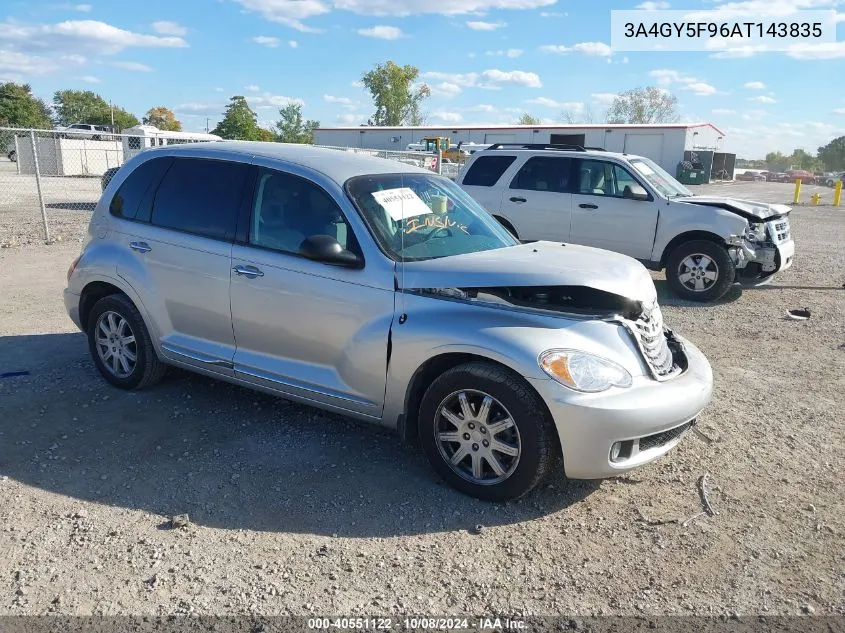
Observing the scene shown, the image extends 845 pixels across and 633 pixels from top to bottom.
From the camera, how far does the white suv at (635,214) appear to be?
9.14 meters

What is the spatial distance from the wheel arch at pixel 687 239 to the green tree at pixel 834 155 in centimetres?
13524

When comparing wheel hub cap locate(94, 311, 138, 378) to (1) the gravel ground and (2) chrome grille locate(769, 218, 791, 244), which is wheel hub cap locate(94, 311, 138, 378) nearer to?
(1) the gravel ground

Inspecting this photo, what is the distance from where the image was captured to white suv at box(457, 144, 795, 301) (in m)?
9.14

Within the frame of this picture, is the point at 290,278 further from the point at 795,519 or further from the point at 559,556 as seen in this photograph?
the point at 795,519

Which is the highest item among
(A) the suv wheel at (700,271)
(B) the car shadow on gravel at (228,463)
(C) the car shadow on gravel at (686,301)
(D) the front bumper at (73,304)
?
(D) the front bumper at (73,304)

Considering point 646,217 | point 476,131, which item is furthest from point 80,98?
point 646,217

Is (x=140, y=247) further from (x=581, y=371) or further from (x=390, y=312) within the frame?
(x=581, y=371)

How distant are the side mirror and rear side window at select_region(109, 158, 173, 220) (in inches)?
67.9

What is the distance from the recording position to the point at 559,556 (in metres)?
3.36

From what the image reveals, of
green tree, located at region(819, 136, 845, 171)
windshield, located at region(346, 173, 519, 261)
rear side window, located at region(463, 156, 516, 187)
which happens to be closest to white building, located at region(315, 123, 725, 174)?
rear side window, located at region(463, 156, 516, 187)

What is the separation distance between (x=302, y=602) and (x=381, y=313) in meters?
1.62

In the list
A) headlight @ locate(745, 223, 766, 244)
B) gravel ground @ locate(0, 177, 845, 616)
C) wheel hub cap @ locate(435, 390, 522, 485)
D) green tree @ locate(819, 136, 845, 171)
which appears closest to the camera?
gravel ground @ locate(0, 177, 845, 616)

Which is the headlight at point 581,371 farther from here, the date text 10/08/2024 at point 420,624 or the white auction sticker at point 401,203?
the white auction sticker at point 401,203

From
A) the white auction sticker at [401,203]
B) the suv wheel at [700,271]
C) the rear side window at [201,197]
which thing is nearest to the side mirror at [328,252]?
the white auction sticker at [401,203]
